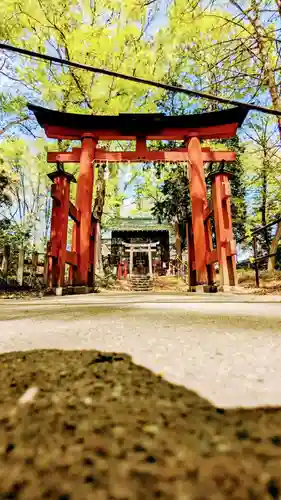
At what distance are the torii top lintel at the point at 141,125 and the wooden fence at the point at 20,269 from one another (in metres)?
2.96

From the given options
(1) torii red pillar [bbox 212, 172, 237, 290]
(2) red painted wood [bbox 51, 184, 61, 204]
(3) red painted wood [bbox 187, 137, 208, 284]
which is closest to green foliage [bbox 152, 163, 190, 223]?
(3) red painted wood [bbox 187, 137, 208, 284]

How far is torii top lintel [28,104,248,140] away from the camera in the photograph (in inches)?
220

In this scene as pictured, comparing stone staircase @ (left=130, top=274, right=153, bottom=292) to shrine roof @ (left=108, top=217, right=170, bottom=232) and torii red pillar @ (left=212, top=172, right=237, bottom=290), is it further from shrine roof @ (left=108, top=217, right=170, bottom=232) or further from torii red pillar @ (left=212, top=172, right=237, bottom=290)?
torii red pillar @ (left=212, top=172, right=237, bottom=290)

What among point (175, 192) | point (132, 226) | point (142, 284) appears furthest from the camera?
point (132, 226)

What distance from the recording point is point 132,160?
5.98m

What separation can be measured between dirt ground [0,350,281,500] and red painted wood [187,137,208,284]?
4.43 meters

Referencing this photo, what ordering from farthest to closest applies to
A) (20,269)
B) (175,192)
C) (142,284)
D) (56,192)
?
(175,192) < (142,284) < (20,269) < (56,192)

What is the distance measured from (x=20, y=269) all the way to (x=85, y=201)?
2.52 metres

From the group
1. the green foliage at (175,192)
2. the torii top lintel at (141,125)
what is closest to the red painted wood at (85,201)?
the torii top lintel at (141,125)

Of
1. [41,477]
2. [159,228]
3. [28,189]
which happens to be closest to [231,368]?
[41,477]

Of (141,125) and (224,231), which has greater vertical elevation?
(141,125)

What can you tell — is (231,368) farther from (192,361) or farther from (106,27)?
(106,27)

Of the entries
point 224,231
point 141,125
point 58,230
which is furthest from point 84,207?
point 224,231

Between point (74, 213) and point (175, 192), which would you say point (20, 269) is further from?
point (175, 192)
